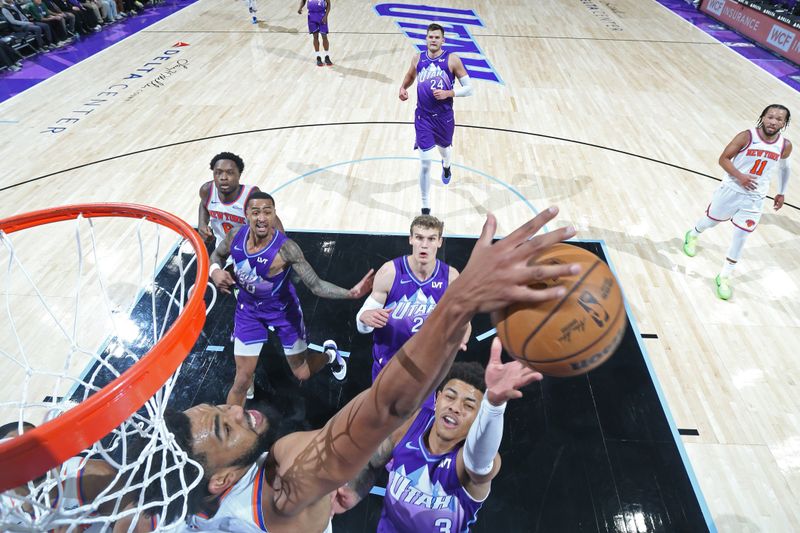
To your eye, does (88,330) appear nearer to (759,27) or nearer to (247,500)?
(247,500)

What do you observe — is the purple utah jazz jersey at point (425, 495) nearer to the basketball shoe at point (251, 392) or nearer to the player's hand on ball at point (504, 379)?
the player's hand on ball at point (504, 379)

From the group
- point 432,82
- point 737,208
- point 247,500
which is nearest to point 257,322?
point 247,500

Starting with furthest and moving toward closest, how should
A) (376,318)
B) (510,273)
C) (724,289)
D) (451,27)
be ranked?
1. (451,27)
2. (724,289)
3. (376,318)
4. (510,273)

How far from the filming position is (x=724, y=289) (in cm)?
492

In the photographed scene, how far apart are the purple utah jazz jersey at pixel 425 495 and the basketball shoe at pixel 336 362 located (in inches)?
55.4

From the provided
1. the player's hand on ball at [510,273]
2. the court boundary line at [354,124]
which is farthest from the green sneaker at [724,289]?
the player's hand on ball at [510,273]

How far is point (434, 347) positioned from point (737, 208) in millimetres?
4873

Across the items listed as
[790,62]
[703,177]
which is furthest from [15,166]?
[790,62]

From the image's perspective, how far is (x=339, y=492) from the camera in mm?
3084

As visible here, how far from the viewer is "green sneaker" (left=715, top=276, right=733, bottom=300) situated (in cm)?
491

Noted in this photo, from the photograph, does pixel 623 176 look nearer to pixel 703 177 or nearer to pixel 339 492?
pixel 703 177

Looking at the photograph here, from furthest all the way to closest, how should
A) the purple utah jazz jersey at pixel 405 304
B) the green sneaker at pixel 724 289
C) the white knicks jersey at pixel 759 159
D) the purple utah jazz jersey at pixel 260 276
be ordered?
1. the green sneaker at pixel 724 289
2. the white knicks jersey at pixel 759 159
3. the purple utah jazz jersey at pixel 260 276
4. the purple utah jazz jersey at pixel 405 304

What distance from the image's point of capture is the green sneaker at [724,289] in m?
4.91

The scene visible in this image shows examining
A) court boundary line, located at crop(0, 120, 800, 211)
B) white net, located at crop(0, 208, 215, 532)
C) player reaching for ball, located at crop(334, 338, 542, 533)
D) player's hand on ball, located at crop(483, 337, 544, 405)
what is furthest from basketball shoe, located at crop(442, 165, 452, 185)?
player's hand on ball, located at crop(483, 337, 544, 405)
